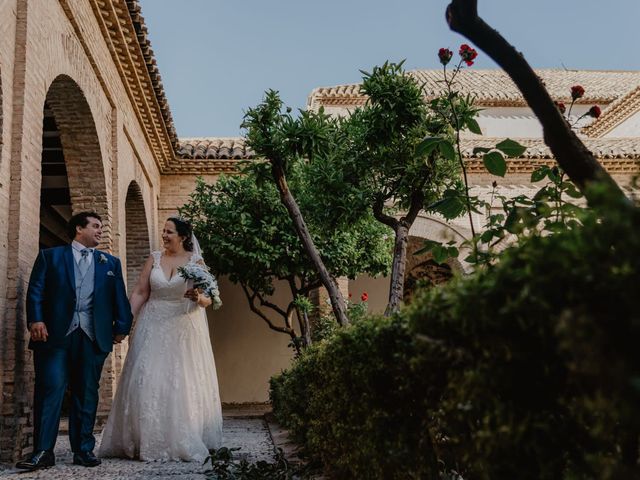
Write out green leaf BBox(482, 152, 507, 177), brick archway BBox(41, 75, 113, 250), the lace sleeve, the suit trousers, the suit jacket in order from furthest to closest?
brick archway BBox(41, 75, 113, 250), the lace sleeve, the suit jacket, the suit trousers, green leaf BBox(482, 152, 507, 177)

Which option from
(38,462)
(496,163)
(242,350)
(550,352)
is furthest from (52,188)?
(550,352)

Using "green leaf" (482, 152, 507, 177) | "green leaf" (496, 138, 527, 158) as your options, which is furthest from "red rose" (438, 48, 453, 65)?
"green leaf" (496, 138, 527, 158)

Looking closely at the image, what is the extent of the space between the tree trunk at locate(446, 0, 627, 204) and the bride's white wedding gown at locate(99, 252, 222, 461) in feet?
12.7

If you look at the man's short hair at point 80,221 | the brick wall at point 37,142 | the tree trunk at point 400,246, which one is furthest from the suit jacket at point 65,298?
the tree trunk at point 400,246

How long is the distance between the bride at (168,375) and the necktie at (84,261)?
0.66 metres

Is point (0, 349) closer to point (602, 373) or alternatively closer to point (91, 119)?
point (91, 119)

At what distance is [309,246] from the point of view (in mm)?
6480

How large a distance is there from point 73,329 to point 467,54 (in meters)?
3.26

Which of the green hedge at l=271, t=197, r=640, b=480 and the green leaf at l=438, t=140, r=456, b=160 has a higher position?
the green leaf at l=438, t=140, r=456, b=160

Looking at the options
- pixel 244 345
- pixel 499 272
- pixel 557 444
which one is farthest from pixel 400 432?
pixel 244 345

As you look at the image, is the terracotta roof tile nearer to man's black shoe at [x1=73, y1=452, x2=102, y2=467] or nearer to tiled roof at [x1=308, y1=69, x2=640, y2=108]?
tiled roof at [x1=308, y1=69, x2=640, y2=108]

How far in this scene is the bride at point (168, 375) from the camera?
5527mm

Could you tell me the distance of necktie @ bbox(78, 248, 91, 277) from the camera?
5328 mm

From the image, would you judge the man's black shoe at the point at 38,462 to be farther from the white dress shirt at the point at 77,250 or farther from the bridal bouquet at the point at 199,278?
the bridal bouquet at the point at 199,278
